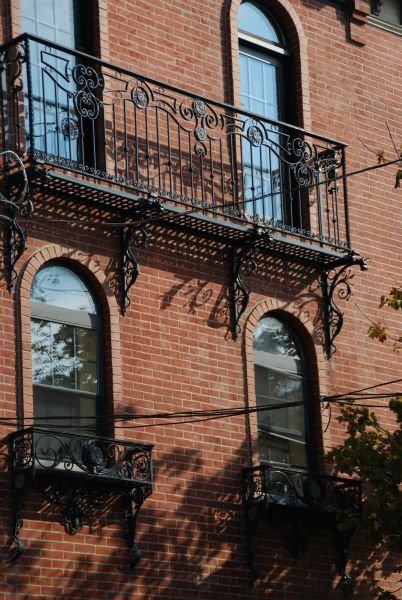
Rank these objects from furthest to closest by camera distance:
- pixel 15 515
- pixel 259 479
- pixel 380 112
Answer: pixel 380 112 < pixel 259 479 < pixel 15 515

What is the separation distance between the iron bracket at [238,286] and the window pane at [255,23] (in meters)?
3.11

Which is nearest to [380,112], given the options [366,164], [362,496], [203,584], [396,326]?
[366,164]

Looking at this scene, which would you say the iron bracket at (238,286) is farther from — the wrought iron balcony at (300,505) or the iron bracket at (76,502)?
the iron bracket at (76,502)

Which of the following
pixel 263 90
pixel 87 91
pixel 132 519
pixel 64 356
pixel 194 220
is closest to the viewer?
pixel 132 519

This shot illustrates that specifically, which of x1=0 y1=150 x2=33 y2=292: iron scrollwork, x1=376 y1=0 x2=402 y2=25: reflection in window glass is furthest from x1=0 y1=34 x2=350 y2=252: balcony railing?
x1=376 y1=0 x2=402 y2=25: reflection in window glass

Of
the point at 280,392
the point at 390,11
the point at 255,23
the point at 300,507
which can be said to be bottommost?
the point at 300,507

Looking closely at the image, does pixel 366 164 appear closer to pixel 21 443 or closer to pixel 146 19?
pixel 146 19

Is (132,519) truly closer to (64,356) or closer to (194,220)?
(64,356)

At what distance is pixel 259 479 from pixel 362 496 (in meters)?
1.68

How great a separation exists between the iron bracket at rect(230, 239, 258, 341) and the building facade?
32 mm

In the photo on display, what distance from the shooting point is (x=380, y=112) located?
2216 centimetres

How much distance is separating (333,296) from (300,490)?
262 centimetres

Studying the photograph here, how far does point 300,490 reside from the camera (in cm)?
1912

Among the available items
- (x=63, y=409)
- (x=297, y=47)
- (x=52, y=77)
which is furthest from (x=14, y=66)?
(x=297, y=47)
